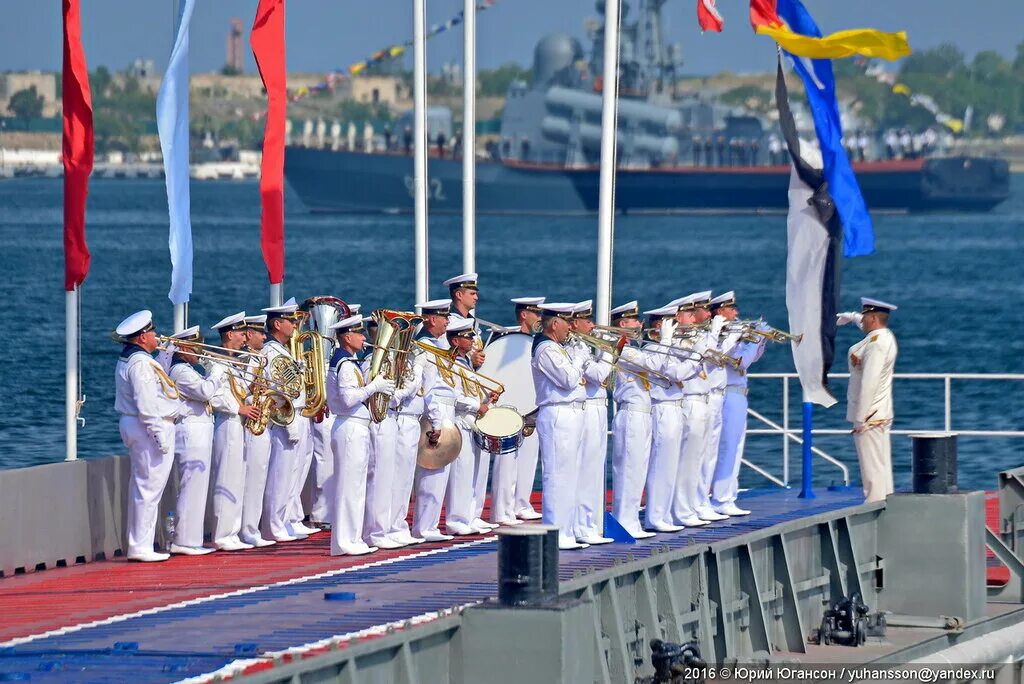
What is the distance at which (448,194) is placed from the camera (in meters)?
107

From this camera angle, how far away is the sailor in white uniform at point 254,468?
15180 mm

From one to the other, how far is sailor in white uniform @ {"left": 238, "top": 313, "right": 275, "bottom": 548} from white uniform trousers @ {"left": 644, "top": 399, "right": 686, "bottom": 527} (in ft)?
8.82

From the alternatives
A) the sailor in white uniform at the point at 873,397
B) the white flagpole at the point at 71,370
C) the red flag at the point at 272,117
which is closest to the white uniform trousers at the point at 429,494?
the white flagpole at the point at 71,370

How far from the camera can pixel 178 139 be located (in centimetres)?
1645

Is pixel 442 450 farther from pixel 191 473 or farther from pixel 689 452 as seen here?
pixel 689 452

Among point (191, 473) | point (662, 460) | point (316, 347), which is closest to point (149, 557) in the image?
point (191, 473)

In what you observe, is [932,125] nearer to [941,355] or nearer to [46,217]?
[46,217]

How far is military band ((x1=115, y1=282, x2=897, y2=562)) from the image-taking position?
1452cm

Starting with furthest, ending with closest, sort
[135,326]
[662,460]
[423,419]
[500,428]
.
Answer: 1. [662,460]
2. [423,419]
3. [500,428]
4. [135,326]

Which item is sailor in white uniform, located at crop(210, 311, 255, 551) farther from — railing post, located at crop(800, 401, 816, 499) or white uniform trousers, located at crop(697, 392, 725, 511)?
railing post, located at crop(800, 401, 816, 499)

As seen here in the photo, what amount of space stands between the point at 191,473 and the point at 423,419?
5.46 ft

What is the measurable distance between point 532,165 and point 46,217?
2863 cm

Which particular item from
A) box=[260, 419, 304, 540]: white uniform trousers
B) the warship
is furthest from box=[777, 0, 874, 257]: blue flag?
the warship

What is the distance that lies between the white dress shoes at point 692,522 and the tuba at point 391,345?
8.57 feet
